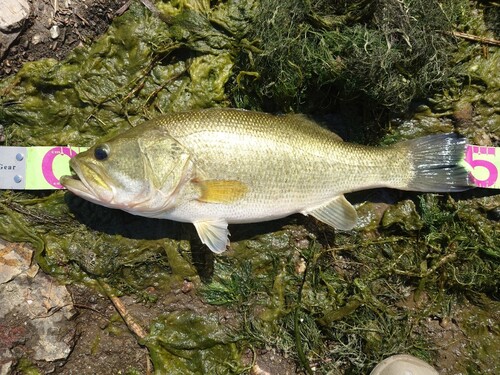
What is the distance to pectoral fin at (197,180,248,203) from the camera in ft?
9.50

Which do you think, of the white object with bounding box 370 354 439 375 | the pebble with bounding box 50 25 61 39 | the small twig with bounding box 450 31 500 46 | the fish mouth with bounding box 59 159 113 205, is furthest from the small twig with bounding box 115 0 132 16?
the white object with bounding box 370 354 439 375

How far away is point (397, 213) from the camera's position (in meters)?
3.50

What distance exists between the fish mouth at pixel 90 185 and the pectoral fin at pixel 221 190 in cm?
68

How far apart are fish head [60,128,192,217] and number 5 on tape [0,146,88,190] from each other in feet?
1.74

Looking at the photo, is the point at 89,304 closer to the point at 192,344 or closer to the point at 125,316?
the point at 125,316

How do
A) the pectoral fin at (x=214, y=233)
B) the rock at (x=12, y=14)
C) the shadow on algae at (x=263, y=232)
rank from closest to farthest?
the pectoral fin at (x=214, y=233) < the rock at (x=12, y=14) < the shadow on algae at (x=263, y=232)

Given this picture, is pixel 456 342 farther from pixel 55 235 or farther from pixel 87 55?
pixel 87 55

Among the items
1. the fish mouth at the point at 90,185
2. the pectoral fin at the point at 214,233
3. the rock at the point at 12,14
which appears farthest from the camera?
the rock at the point at 12,14

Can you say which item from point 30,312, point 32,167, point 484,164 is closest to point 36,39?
point 32,167

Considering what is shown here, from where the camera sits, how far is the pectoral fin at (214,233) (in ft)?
9.92

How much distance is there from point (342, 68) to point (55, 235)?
9.38 feet

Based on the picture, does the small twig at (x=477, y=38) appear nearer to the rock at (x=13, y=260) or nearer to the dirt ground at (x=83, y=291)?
the dirt ground at (x=83, y=291)

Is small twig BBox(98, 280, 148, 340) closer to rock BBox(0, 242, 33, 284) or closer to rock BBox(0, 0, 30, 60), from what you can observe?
rock BBox(0, 242, 33, 284)

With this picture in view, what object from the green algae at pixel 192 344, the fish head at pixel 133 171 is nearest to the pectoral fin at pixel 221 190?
the fish head at pixel 133 171
